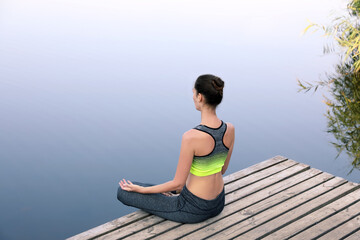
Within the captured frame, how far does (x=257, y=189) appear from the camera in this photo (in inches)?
135

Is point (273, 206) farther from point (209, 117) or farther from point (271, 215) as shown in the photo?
point (209, 117)

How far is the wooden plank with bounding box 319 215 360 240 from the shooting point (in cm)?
286

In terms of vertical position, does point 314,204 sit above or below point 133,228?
below

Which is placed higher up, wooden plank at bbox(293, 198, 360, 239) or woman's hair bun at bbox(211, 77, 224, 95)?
woman's hair bun at bbox(211, 77, 224, 95)

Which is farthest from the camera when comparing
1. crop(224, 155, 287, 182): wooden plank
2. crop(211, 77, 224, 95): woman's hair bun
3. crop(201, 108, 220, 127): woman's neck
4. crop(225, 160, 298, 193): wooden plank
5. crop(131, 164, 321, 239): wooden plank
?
crop(224, 155, 287, 182): wooden plank

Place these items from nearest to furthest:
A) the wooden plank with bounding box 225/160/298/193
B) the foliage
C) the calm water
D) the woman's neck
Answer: the woman's neck, the wooden plank with bounding box 225/160/298/193, the calm water, the foliage

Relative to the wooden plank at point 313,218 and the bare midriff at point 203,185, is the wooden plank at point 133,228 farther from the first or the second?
the wooden plank at point 313,218

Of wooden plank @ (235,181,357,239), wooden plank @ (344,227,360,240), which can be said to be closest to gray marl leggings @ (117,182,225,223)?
wooden plank @ (235,181,357,239)

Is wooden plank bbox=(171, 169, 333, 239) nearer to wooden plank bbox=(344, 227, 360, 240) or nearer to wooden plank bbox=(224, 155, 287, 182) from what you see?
wooden plank bbox=(224, 155, 287, 182)

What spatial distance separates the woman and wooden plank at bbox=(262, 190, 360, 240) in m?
0.40

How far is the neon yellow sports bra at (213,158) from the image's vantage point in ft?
9.09

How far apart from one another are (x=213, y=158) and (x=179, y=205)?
375 millimetres

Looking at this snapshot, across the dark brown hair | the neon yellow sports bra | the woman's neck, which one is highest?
the dark brown hair

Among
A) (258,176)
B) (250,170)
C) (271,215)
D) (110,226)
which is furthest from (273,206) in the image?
(110,226)
